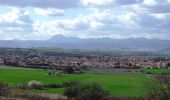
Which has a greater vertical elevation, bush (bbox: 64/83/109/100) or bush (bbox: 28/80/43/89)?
bush (bbox: 64/83/109/100)

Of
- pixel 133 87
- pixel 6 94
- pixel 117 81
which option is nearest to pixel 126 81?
pixel 117 81

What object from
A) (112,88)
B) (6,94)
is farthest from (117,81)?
(6,94)

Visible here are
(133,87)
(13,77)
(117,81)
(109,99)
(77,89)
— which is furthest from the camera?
(13,77)

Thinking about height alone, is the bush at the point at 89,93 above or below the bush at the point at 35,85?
above

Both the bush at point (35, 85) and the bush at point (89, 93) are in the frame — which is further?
the bush at point (35, 85)

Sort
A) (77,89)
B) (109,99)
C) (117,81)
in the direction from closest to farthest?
(109,99) < (77,89) < (117,81)

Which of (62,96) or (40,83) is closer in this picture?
(62,96)

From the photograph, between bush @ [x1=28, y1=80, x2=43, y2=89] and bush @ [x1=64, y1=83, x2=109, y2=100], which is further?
bush @ [x1=28, y1=80, x2=43, y2=89]

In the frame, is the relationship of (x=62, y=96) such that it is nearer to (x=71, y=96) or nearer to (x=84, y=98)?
(x=71, y=96)

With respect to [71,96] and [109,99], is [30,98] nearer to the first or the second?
[71,96]
